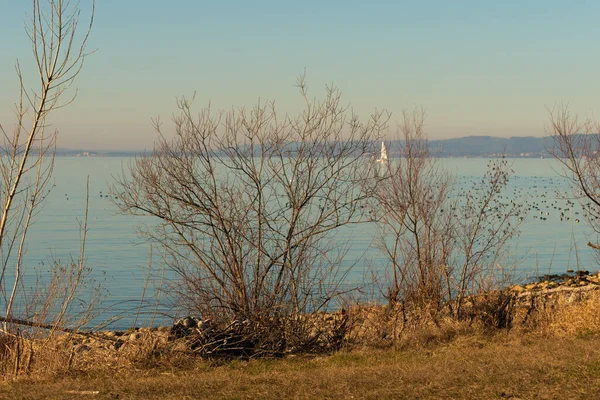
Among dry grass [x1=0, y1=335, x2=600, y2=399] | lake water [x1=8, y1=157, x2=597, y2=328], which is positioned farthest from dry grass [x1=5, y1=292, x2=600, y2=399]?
lake water [x1=8, y1=157, x2=597, y2=328]

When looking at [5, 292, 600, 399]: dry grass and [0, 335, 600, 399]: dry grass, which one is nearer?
[0, 335, 600, 399]: dry grass

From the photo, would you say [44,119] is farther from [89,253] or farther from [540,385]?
[89,253]

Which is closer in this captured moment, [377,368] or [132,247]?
[377,368]

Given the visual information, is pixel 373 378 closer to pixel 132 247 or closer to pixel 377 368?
pixel 377 368

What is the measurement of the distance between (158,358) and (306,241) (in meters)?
3.42

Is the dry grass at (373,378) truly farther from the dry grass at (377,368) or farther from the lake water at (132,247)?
the lake water at (132,247)

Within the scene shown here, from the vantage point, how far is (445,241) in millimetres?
16984

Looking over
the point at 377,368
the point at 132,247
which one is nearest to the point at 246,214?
the point at 377,368

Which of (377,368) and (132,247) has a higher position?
(377,368)

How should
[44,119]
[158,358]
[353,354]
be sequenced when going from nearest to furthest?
[44,119] < [158,358] < [353,354]

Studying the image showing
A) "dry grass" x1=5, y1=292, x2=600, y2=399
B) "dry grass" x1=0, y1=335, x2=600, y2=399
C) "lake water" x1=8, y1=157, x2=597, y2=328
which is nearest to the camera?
"dry grass" x1=0, y1=335, x2=600, y2=399

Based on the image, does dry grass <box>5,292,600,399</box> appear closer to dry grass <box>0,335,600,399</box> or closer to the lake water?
dry grass <box>0,335,600,399</box>

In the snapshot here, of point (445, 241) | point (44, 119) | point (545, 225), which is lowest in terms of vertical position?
point (545, 225)

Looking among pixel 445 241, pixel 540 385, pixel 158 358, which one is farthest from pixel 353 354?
pixel 445 241
